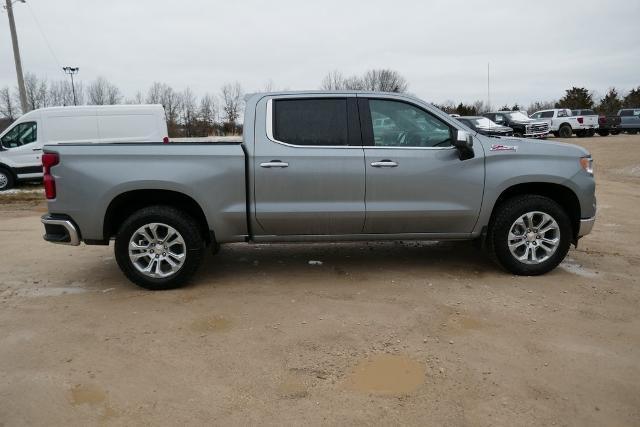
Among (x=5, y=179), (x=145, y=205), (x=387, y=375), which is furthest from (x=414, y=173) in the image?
(x=5, y=179)

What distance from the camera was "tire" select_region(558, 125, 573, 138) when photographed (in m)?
29.9

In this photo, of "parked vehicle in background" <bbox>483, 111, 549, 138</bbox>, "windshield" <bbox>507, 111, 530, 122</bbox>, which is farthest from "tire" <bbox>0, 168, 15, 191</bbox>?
"windshield" <bbox>507, 111, 530, 122</bbox>

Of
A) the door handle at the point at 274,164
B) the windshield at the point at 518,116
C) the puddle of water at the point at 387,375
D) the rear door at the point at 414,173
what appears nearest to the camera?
the puddle of water at the point at 387,375

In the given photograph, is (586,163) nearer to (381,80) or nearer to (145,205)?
(145,205)

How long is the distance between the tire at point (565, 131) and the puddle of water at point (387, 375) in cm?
3034

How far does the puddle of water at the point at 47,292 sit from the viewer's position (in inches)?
194

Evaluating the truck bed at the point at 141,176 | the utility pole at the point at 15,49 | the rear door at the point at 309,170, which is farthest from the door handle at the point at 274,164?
the utility pole at the point at 15,49

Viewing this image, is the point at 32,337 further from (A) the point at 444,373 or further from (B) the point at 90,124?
(B) the point at 90,124

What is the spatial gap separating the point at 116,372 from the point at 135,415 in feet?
1.90

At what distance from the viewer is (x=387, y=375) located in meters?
3.26

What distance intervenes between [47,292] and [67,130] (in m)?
10.4

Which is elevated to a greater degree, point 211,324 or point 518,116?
point 518,116

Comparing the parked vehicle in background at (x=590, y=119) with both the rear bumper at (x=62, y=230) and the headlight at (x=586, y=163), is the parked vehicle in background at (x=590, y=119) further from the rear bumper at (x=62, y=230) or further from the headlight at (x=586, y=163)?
the rear bumper at (x=62, y=230)

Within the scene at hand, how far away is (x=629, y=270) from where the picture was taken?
5398 mm
